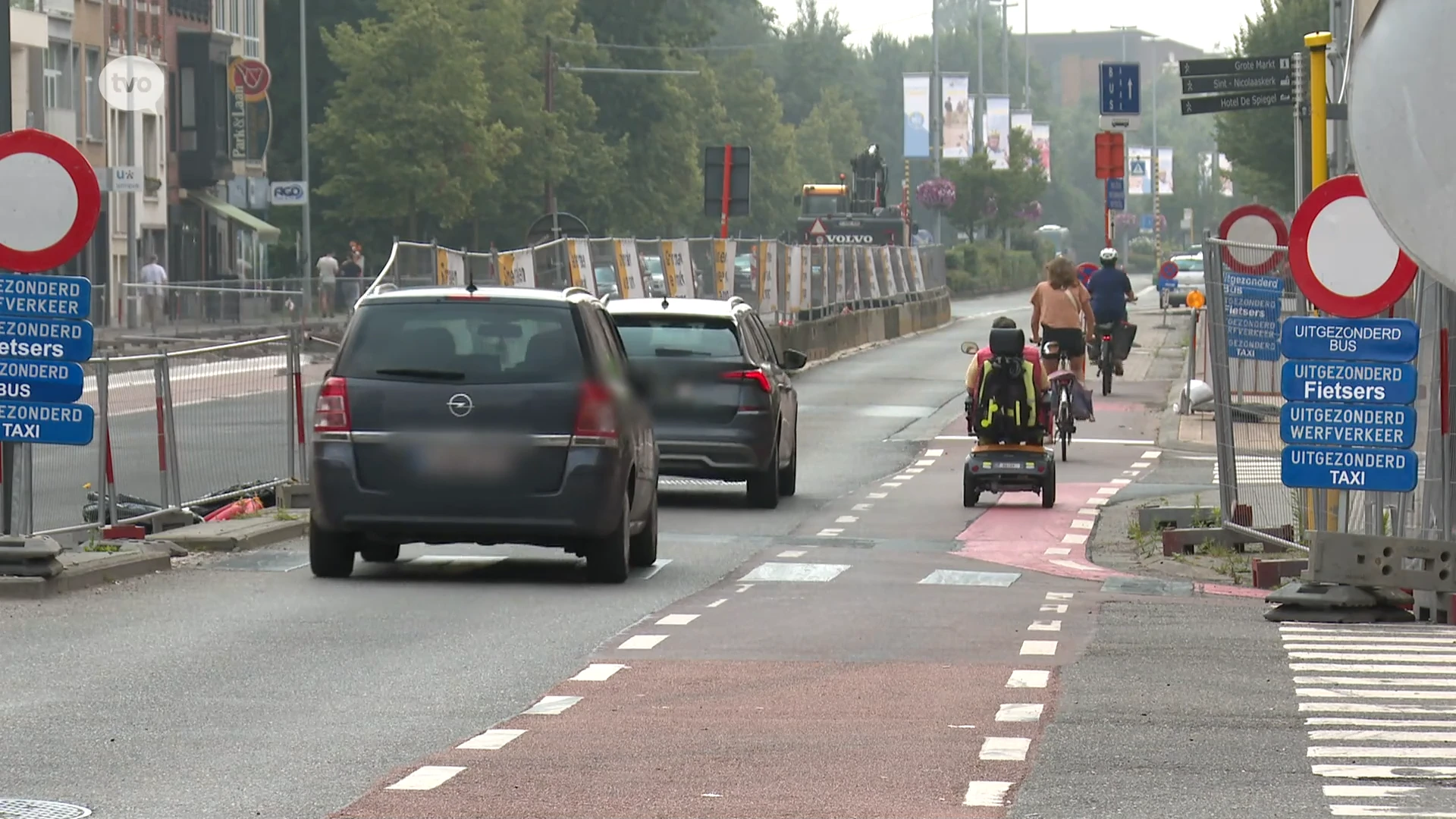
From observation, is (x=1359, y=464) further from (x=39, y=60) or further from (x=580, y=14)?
(x=580, y=14)

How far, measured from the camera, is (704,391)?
20844 mm

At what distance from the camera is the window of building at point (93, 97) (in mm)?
70250

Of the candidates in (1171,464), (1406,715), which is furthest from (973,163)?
(1406,715)

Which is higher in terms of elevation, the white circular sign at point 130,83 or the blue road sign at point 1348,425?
the white circular sign at point 130,83

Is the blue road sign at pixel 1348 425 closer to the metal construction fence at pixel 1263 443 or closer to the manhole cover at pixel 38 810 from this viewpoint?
the metal construction fence at pixel 1263 443

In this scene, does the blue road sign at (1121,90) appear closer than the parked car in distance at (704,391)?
No

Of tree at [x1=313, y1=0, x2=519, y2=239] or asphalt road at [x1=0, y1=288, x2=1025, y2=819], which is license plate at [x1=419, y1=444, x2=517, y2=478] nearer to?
asphalt road at [x1=0, y1=288, x2=1025, y2=819]

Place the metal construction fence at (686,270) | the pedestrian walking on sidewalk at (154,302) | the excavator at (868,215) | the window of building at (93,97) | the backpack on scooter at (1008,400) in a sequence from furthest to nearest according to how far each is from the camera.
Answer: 1. the excavator at (868,215)
2. the window of building at (93,97)
3. the pedestrian walking on sidewalk at (154,302)
4. the metal construction fence at (686,270)
5. the backpack on scooter at (1008,400)

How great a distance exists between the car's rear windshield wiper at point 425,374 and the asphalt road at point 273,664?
1.07m

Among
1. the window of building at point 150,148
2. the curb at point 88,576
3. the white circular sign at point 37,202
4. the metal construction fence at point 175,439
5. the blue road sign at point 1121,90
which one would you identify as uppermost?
the window of building at point 150,148

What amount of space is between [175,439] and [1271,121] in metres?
60.3

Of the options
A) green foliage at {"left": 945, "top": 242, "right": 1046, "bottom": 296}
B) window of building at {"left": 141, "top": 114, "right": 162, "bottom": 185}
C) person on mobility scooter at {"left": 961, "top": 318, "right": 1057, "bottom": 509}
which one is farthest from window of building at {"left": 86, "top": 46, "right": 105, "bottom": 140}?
person on mobility scooter at {"left": 961, "top": 318, "right": 1057, "bottom": 509}

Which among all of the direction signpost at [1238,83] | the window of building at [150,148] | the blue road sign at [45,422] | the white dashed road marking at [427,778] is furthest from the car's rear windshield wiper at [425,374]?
the window of building at [150,148]

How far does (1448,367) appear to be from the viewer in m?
12.8
